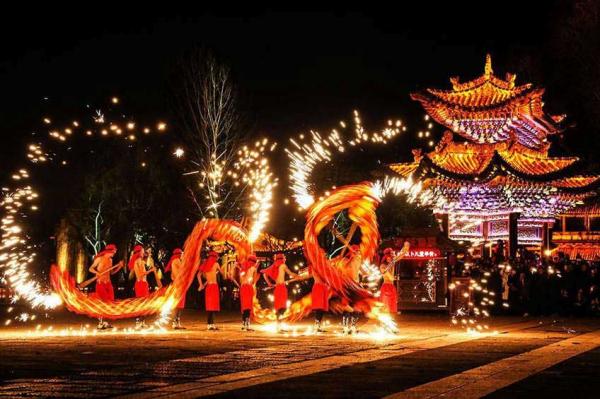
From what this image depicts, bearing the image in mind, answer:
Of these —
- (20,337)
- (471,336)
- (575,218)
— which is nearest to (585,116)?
(575,218)

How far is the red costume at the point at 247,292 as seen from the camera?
2084 cm

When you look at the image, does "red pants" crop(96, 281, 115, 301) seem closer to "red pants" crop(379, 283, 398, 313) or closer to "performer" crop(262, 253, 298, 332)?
"performer" crop(262, 253, 298, 332)

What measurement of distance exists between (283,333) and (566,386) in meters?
9.64

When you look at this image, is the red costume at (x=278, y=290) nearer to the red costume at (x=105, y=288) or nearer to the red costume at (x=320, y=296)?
the red costume at (x=320, y=296)

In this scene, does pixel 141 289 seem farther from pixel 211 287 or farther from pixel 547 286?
pixel 547 286

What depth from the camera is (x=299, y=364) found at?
12820 mm

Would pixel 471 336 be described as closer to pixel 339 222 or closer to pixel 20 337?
pixel 20 337

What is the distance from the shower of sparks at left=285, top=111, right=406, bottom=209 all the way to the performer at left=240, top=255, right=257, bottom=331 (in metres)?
15.8

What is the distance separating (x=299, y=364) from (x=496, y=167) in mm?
17764

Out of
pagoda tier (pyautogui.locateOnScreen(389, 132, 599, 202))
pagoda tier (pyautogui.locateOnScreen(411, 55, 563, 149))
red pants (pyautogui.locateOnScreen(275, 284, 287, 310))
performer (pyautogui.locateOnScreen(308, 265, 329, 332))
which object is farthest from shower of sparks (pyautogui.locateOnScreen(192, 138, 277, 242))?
performer (pyautogui.locateOnScreen(308, 265, 329, 332))

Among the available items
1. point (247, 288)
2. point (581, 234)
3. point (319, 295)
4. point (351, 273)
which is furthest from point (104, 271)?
point (581, 234)

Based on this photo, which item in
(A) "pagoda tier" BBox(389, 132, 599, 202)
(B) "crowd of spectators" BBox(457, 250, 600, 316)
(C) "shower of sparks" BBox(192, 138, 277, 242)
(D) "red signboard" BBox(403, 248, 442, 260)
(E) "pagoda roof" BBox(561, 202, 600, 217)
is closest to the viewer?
(B) "crowd of spectators" BBox(457, 250, 600, 316)

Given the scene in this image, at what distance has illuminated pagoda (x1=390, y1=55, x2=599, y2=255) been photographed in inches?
1167

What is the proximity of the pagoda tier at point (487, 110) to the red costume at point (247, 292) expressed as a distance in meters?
12.1
